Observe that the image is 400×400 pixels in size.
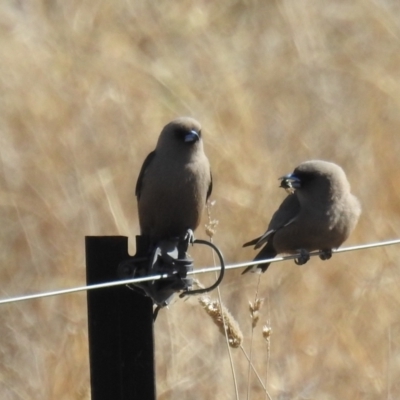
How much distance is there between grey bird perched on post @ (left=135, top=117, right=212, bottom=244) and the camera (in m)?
5.30

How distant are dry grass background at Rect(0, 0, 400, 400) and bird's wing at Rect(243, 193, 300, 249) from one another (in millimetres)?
2355

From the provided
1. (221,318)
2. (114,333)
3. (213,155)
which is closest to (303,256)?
(221,318)

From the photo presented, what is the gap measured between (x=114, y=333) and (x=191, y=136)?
2.10 m

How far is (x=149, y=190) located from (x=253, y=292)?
3602 mm

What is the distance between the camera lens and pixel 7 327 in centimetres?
827

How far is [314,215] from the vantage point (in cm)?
595

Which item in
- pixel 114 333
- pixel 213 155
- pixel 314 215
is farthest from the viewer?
pixel 213 155

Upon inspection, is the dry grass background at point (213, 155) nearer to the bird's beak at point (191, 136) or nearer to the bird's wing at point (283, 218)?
the bird's wing at point (283, 218)

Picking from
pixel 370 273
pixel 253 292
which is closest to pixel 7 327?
pixel 253 292

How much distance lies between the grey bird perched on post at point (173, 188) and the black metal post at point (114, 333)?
1.53 metres

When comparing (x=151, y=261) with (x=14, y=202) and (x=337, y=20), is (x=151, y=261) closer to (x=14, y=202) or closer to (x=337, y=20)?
(x=14, y=202)

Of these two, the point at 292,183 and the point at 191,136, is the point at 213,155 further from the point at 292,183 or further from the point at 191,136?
the point at 191,136

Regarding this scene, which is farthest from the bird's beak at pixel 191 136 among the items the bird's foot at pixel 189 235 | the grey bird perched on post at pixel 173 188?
the bird's foot at pixel 189 235

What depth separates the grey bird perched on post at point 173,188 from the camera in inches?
209
